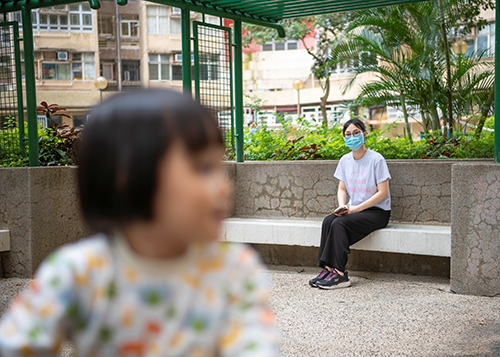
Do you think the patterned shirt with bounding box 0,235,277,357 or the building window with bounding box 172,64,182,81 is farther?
the building window with bounding box 172,64,182,81

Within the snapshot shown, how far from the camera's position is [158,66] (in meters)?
31.9

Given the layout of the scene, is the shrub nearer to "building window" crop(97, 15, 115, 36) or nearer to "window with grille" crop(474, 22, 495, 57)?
"window with grille" crop(474, 22, 495, 57)

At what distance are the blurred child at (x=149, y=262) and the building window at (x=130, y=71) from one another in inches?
1296

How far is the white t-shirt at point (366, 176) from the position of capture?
5039mm

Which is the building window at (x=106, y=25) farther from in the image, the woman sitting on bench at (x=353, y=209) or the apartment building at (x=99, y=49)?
the woman sitting on bench at (x=353, y=209)

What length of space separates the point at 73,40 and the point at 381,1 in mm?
27210

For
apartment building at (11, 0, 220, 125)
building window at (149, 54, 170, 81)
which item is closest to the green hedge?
apartment building at (11, 0, 220, 125)

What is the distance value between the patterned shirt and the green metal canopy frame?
434 cm

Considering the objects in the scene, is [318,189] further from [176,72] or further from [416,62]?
[176,72]

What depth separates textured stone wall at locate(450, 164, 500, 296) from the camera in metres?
4.23

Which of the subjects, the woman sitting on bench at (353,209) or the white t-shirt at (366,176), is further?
the white t-shirt at (366,176)

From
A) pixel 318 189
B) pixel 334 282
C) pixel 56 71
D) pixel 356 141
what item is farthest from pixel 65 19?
pixel 334 282

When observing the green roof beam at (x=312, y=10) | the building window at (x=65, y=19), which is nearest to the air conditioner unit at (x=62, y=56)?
the building window at (x=65, y=19)

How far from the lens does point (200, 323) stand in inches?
34.1
